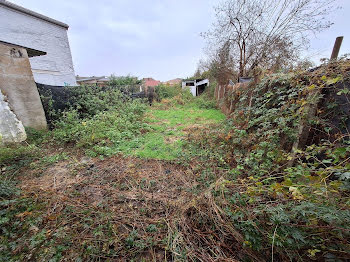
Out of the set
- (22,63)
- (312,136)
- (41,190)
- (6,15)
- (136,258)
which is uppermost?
(6,15)

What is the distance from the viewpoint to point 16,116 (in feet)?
11.0

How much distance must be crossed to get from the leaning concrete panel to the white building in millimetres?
5807

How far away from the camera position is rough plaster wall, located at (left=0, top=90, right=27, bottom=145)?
3080 millimetres

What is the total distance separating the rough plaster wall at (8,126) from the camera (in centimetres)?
308

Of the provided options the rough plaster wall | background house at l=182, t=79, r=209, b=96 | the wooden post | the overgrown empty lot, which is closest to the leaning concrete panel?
the rough plaster wall

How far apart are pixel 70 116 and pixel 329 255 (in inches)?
226

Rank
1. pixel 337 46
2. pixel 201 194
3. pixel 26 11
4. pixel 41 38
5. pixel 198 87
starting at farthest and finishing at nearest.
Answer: pixel 198 87, pixel 41 38, pixel 26 11, pixel 337 46, pixel 201 194

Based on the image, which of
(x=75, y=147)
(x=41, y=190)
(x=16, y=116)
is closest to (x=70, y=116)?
(x=16, y=116)

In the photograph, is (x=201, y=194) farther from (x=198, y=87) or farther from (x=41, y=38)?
(x=198, y=87)

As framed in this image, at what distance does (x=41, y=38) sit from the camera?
25.2 feet

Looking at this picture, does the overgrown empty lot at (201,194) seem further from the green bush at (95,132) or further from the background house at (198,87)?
the background house at (198,87)

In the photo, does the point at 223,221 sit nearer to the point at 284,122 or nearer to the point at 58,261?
the point at 58,261

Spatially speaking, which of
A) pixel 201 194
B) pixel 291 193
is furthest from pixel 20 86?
pixel 291 193

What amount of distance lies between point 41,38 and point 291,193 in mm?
12391
